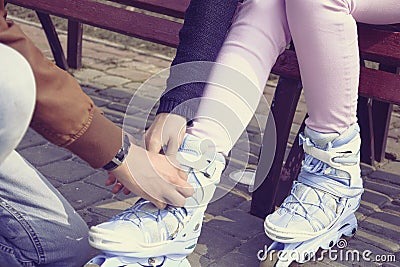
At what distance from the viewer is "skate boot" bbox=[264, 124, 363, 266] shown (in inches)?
93.7

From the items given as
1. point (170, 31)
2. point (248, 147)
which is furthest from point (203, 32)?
point (248, 147)

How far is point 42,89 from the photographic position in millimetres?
1747

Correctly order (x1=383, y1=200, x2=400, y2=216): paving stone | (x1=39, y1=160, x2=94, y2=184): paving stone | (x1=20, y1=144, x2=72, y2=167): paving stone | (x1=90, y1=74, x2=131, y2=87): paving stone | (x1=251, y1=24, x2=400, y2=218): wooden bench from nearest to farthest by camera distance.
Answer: (x1=251, y1=24, x2=400, y2=218): wooden bench < (x1=383, y1=200, x2=400, y2=216): paving stone < (x1=39, y1=160, x2=94, y2=184): paving stone < (x1=20, y1=144, x2=72, y2=167): paving stone < (x1=90, y1=74, x2=131, y2=87): paving stone

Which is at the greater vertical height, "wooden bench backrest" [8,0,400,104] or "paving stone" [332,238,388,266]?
"wooden bench backrest" [8,0,400,104]

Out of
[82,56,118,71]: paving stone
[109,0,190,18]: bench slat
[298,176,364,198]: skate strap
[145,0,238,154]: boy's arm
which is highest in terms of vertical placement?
[145,0,238,154]: boy's arm

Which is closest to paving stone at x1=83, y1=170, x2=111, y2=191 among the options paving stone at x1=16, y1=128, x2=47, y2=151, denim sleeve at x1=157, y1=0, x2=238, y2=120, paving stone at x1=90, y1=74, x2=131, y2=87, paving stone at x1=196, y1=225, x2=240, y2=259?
paving stone at x1=16, y1=128, x2=47, y2=151

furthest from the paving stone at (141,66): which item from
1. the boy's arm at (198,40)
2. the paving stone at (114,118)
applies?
the boy's arm at (198,40)

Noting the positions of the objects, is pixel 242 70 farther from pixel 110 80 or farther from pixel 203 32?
pixel 110 80

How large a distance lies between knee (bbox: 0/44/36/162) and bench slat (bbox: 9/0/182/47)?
4.39ft

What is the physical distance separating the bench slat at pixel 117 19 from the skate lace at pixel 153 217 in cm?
88

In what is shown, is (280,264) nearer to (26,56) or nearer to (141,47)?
(26,56)

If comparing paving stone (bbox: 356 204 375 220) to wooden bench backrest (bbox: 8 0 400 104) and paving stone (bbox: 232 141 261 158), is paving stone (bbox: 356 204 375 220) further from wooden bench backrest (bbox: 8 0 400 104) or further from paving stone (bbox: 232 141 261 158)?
paving stone (bbox: 232 141 261 158)

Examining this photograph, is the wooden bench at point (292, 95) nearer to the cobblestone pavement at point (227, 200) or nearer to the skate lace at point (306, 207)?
the cobblestone pavement at point (227, 200)

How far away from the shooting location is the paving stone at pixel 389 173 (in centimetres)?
331
